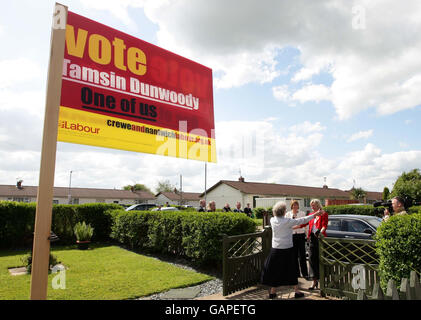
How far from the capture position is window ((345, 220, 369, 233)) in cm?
883

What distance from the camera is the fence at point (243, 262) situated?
19.8 feet

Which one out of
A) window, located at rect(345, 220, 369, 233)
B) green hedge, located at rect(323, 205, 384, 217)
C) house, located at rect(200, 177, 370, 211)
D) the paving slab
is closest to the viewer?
the paving slab

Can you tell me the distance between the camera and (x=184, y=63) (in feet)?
18.3

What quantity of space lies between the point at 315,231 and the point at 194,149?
3423mm

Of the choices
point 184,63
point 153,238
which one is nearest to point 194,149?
point 184,63

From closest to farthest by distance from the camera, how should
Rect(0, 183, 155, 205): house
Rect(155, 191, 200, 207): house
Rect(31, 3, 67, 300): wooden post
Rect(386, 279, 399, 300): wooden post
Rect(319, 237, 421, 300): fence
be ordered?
Rect(31, 3, 67, 300): wooden post, Rect(386, 279, 399, 300): wooden post, Rect(319, 237, 421, 300): fence, Rect(0, 183, 155, 205): house, Rect(155, 191, 200, 207): house

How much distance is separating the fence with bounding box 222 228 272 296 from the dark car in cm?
332

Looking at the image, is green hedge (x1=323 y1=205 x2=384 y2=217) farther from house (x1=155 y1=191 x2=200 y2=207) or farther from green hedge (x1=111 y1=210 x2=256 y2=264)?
house (x1=155 y1=191 x2=200 y2=207)

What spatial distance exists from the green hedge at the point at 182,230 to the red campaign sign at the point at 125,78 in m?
3.25

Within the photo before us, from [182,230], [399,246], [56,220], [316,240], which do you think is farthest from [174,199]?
[399,246]

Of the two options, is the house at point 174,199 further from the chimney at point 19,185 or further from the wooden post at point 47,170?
the wooden post at point 47,170

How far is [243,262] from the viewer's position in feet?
21.0

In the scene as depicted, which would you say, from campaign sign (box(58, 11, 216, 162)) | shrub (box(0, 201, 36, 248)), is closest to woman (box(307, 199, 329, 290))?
campaign sign (box(58, 11, 216, 162))

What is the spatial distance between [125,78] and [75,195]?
6501 cm
